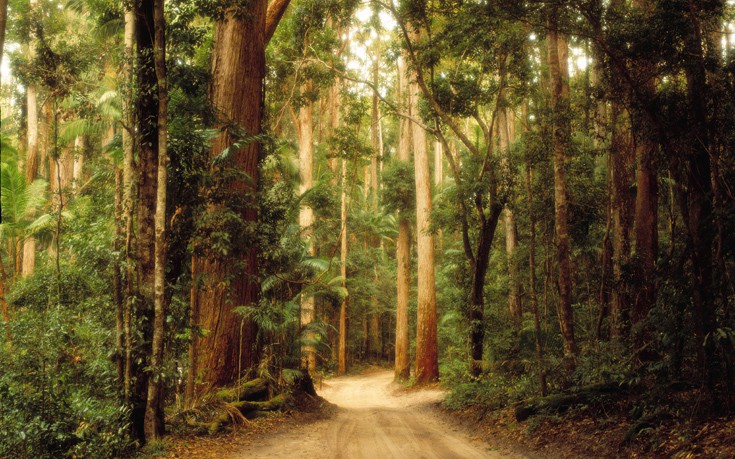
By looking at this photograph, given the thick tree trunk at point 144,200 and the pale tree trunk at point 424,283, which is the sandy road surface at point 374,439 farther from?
the pale tree trunk at point 424,283

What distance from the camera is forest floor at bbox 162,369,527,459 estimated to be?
7.86m

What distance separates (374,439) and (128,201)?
5837mm

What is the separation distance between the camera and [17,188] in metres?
14.0

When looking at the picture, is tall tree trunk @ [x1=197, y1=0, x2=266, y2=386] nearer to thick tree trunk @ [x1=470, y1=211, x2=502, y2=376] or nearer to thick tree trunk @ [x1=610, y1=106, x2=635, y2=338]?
thick tree trunk @ [x1=470, y1=211, x2=502, y2=376]

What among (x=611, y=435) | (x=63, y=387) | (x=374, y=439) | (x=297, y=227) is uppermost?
(x=297, y=227)

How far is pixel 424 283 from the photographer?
→ 18703 mm

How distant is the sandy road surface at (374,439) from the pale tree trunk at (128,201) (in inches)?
87.3

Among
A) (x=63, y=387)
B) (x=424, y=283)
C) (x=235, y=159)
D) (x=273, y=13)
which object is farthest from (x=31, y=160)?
(x=63, y=387)

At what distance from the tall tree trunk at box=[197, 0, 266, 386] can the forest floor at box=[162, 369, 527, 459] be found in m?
Result: 1.68

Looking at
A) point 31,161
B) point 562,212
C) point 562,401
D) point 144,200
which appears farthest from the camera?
point 31,161

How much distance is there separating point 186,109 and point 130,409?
4.95m

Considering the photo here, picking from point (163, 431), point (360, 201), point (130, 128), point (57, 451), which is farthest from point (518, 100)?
point (360, 201)

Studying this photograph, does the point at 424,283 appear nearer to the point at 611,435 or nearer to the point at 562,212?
the point at 562,212

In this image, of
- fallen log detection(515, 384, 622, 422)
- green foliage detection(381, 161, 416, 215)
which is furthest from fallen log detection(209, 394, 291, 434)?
green foliage detection(381, 161, 416, 215)
